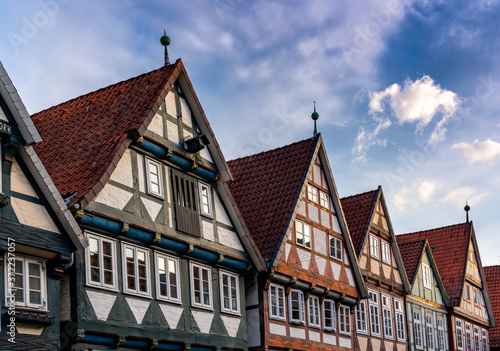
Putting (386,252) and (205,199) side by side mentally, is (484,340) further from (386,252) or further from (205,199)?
(205,199)

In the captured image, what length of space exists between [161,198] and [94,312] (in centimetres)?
392

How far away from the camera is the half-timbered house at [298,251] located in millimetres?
23797

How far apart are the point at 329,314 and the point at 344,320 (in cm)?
107

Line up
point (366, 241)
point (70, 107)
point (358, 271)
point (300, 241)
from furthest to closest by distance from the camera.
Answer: point (366, 241)
point (358, 271)
point (300, 241)
point (70, 107)

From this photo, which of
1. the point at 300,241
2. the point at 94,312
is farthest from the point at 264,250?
the point at 94,312

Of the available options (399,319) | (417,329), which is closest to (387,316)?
(399,319)

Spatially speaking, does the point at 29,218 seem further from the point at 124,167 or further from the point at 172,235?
the point at 172,235

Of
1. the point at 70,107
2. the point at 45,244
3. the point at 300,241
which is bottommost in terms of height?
the point at 45,244

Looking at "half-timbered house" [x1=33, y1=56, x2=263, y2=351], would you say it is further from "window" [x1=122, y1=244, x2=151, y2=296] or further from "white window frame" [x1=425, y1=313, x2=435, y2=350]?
"white window frame" [x1=425, y1=313, x2=435, y2=350]

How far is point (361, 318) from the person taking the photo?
29484 mm

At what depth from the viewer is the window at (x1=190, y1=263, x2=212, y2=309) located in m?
20.8

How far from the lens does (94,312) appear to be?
17.1 m

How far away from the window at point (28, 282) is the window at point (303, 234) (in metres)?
11.3

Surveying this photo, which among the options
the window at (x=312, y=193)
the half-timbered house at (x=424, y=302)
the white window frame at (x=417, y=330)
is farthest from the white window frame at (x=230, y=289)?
the white window frame at (x=417, y=330)
